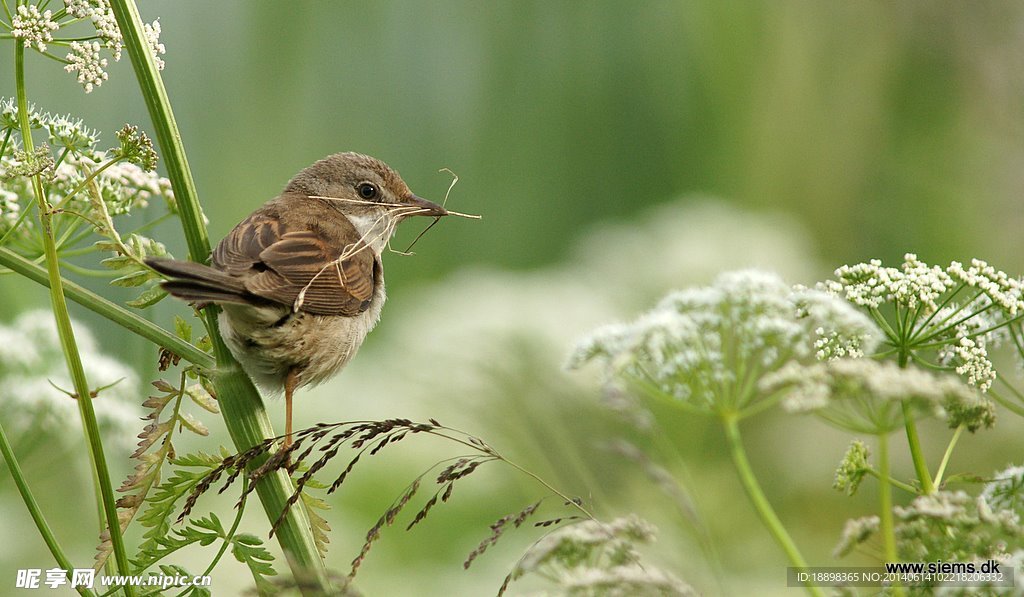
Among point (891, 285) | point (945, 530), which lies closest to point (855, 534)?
point (945, 530)

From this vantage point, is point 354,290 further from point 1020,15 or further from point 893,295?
point 1020,15

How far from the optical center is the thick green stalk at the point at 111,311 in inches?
72.4

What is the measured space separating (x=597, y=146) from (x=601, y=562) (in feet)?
17.3

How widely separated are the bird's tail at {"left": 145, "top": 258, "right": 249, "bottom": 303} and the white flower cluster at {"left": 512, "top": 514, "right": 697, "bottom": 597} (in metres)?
1.00

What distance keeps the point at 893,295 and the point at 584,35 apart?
5240 mm

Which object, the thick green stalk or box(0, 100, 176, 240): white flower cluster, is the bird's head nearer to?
box(0, 100, 176, 240): white flower cluster

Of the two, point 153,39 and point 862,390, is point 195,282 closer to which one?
point 153,39

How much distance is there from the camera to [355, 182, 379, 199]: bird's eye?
364cm

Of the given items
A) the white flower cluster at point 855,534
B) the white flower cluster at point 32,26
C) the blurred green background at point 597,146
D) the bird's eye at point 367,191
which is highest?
the blurred green background at point 597,146

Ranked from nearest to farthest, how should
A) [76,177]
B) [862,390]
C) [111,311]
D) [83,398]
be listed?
1. [862,390]
2. [83,398]
3. [111,311]
4. [76,177]

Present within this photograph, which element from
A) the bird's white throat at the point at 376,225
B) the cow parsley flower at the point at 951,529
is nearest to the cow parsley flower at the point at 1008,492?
the cow parsley flower at the point at 951,529

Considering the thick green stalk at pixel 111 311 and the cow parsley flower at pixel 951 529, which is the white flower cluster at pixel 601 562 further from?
the thick green stalk at pixel 111 311

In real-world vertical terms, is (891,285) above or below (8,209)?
below

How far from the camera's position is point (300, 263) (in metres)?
2.71
